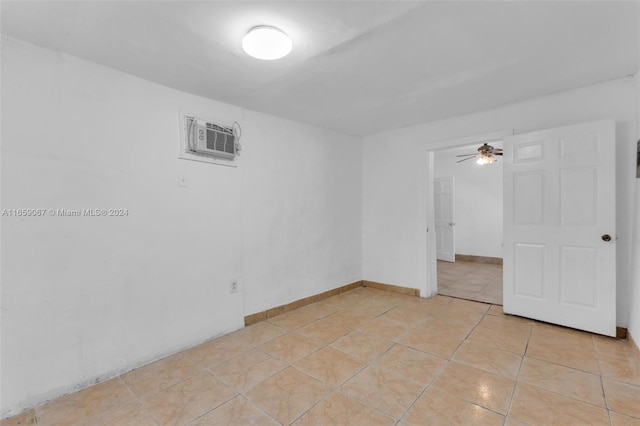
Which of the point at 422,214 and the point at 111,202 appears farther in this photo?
the point at 422,214

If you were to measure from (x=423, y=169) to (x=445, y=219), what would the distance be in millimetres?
3248

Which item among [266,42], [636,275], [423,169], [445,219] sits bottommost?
[636,275]

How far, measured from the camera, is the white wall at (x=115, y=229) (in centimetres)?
186

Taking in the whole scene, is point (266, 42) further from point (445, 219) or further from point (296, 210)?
point (445, 219)

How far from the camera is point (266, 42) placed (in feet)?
5.88

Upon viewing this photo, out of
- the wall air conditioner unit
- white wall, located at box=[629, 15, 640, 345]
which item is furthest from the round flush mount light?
white wall, located at box=[629, 15, 640, 345]

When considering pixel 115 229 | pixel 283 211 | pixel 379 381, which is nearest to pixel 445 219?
pixel 283 211

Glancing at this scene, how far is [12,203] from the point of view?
5.99 ft

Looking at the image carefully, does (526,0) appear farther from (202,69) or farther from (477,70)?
(202,69)

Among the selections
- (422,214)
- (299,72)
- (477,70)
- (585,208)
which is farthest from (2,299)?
(585,208)

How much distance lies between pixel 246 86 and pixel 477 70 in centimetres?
200

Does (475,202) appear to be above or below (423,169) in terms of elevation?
below

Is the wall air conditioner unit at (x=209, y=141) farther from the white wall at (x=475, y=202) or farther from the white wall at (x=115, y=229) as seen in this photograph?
the white wall at (x=475, y=202)

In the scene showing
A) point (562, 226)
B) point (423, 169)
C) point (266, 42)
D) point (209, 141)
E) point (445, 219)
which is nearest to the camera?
point (266, 42)
